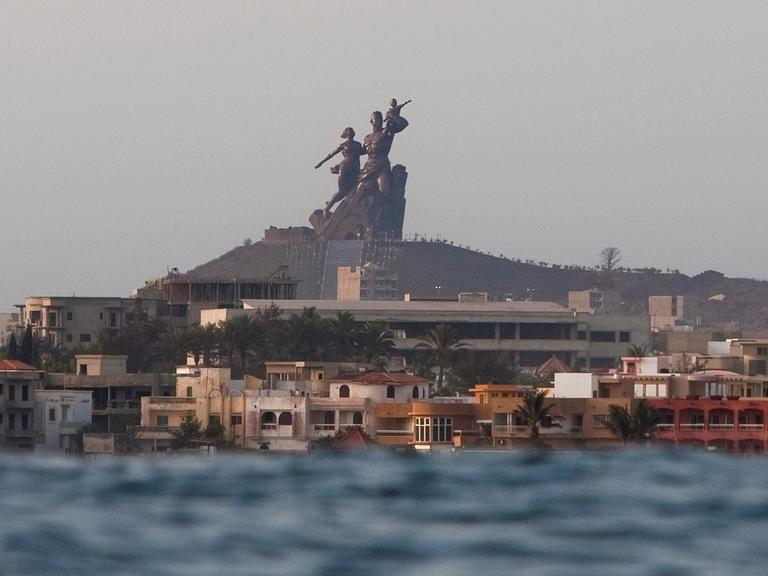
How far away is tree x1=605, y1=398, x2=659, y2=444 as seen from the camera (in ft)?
271

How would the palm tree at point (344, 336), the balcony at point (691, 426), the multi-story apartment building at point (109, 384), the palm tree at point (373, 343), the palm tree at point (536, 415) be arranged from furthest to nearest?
the palm tree at point (344, 336), the palm tree at point (373, 343), the multi-story apartment building at point (109, 384), the balcony at point (691, 426), the palm tree at point (536, 415)

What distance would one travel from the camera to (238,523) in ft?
65.6

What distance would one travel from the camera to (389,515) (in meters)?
20.4

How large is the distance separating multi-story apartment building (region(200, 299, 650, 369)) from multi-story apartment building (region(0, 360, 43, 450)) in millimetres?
69909

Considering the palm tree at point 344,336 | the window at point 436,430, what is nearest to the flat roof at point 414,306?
the palm tree at point 344,336

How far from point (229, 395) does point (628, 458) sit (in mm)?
74125

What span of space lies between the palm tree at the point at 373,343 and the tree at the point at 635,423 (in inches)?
→ 1755

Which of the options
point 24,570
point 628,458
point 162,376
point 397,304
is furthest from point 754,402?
point 397,304

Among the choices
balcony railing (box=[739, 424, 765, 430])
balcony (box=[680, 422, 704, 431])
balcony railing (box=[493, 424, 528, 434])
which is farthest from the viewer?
balcony railing (box=[493, 424, 528, 434])

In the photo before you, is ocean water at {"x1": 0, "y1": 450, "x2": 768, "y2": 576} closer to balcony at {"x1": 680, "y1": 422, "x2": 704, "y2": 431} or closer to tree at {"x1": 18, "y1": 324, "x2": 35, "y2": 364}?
balcony at {"x1": 680, "y1": 422, "x2": 704, "y2": 431}

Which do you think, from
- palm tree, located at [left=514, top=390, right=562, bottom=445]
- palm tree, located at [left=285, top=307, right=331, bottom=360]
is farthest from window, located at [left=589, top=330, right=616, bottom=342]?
palm tree, located at [left=514, top=390, right=562, bottom=445]

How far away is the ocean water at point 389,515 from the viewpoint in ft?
60.2

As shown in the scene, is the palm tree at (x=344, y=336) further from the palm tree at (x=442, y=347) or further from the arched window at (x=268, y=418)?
the arched window at (x=268, y=418)

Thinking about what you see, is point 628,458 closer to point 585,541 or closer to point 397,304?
point 585,541
